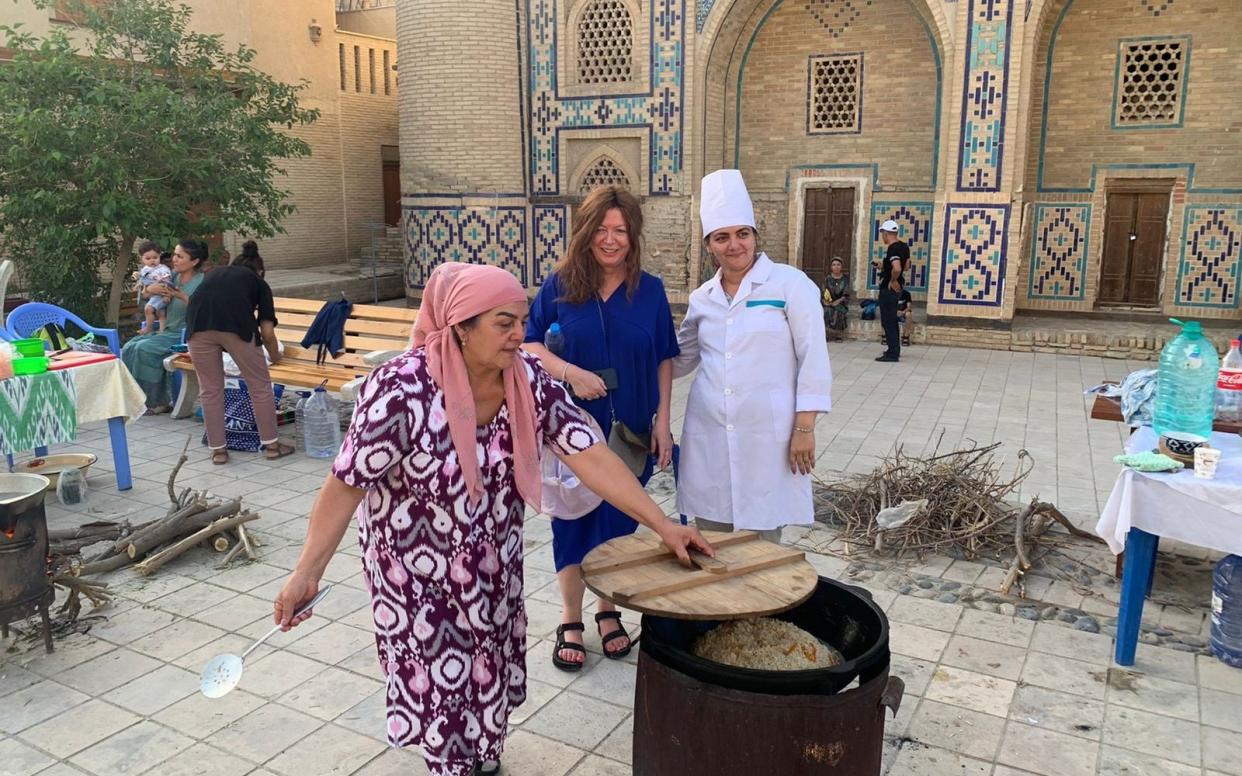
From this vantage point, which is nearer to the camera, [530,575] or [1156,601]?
[1156,601]

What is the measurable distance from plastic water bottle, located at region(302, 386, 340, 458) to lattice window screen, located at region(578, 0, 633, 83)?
7987mm

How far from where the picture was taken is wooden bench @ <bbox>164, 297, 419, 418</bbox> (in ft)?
23.7

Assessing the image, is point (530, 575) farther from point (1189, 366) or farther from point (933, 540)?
point (1189, 366)

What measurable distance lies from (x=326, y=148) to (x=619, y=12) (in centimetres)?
695

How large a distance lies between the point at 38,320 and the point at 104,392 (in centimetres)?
160

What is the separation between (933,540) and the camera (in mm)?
4770

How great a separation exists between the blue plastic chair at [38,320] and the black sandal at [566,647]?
15.1ft

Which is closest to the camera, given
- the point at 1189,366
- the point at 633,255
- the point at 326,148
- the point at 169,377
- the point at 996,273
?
the point at 633,255

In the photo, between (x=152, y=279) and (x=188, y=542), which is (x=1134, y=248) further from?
(x=188, y=542)

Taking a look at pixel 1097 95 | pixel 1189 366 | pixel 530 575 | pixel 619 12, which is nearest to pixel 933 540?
pixel 1189 366

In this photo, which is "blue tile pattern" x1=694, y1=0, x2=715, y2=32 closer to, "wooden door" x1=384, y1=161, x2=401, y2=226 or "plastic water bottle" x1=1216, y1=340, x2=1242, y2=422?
"wooden door" x1=384, y1=161, x2=401, y2=226

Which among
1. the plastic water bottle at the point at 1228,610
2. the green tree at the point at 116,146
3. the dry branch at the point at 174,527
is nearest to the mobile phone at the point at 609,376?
the plastic water bottle at the point at 1228,610

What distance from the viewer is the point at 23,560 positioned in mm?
3521

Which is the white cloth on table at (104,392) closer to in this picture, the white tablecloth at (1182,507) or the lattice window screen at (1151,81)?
the white tablecloth at (1182,507)
